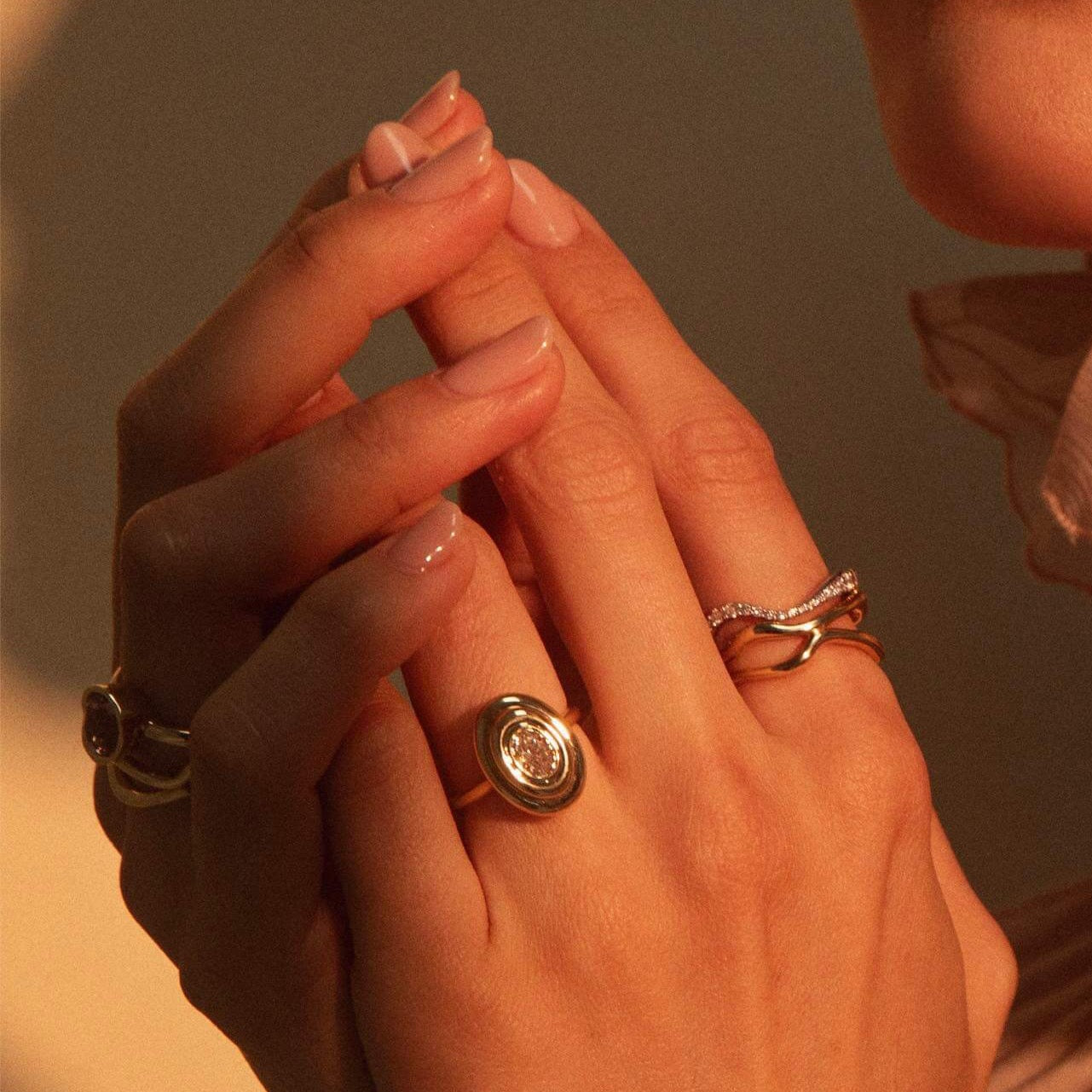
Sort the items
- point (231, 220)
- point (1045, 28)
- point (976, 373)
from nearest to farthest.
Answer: point (1045, 28) → point (231, 220) → point (976, 373)

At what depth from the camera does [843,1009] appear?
0.58 meters

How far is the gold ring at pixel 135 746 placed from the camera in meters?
0.58

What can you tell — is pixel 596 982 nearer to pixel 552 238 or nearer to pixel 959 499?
pixel 552 238

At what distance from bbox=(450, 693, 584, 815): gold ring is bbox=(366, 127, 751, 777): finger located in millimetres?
40

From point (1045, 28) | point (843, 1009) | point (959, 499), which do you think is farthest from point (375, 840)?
point (959, 499)

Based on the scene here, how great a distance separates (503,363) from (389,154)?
13 centimetres

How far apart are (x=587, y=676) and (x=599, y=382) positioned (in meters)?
0.16

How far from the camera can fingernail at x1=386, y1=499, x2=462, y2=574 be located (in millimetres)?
514

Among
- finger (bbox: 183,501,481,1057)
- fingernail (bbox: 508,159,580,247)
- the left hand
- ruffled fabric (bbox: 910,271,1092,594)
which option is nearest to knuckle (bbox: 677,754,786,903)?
the left hand

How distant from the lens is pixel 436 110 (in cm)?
63

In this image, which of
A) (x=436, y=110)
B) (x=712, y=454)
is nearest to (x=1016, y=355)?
(x=712, y=454)

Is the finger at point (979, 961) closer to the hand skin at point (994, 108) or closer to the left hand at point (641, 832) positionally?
the left hand at point (641, 832)

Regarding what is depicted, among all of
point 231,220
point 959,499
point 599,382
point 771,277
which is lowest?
point 959,499

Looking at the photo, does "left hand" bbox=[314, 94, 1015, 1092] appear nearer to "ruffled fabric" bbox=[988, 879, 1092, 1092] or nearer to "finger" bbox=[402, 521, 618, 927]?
"finger" bbox=[402, 521, 618, 927]
